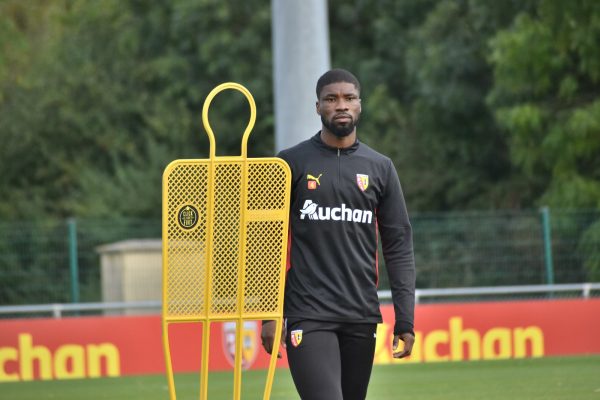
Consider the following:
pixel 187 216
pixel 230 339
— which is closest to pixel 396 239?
pixel 187 216

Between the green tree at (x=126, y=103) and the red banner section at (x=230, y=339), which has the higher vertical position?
the green tree at (x=126, y=103)

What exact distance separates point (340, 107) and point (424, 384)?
8.47 metres

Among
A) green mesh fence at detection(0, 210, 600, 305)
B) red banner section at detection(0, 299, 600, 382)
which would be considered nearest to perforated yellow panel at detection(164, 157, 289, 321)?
red banner section at detection(0, 299, 600, 382)

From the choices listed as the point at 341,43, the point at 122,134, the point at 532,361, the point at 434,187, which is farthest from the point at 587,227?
the point at 122,134

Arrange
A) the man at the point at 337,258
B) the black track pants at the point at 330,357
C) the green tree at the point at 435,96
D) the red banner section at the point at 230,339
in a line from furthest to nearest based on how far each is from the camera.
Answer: the green tree at the point at 435,96 < the red banner section at the point at 230,339 < the man at the point at 337,258 < the black track pants at the point at 330,357

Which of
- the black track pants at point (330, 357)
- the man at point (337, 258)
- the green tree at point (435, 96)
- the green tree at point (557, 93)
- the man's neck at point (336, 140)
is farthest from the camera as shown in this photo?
the green tree at point (435, 96)

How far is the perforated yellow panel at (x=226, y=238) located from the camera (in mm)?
6074

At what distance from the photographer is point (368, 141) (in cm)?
3562

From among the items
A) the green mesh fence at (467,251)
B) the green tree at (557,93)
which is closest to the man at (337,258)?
the green mesh fence at (467,251)

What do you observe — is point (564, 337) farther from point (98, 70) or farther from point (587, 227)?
point (98, 70)

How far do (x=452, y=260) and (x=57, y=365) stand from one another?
21.8 feet

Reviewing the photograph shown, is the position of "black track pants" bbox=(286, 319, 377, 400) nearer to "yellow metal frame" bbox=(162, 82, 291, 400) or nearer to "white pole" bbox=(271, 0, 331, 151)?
"yellow metal frame" bbox=(162, 82, 291, 400)

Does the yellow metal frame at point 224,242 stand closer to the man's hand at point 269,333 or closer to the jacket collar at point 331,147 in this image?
the man's hand at point 269,333

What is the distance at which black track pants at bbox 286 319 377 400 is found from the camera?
625cm
